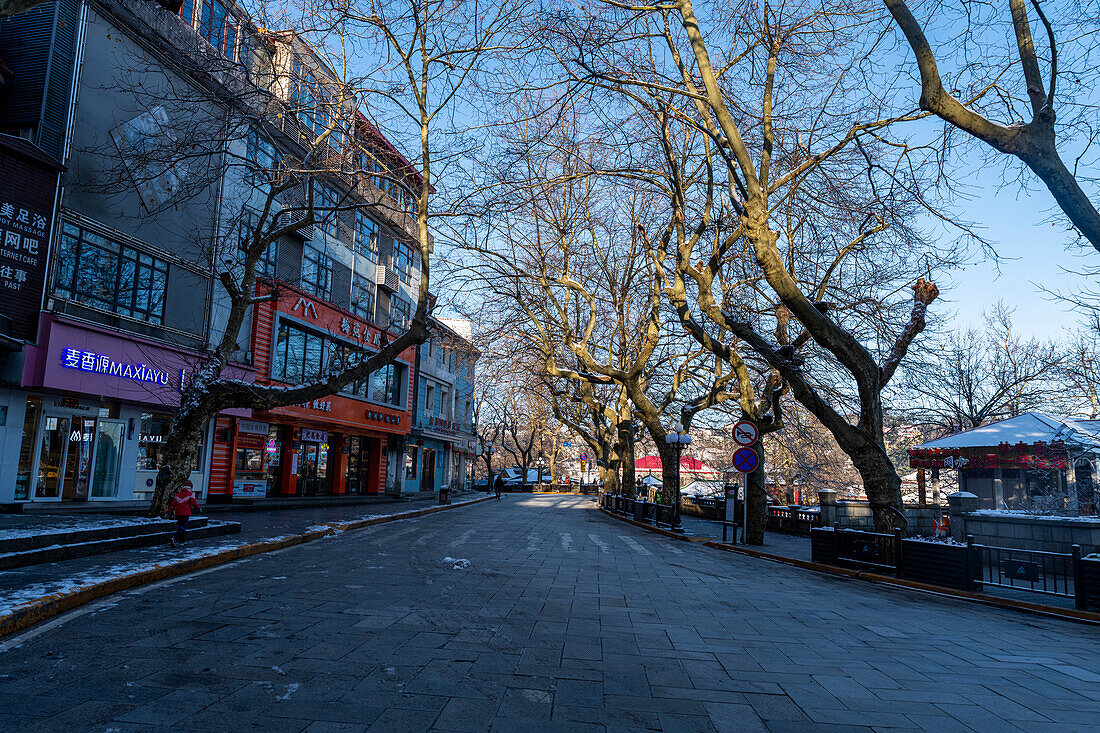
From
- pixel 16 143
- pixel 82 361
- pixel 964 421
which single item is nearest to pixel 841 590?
pixel 82 361

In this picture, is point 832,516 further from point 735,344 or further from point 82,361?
point 82,361

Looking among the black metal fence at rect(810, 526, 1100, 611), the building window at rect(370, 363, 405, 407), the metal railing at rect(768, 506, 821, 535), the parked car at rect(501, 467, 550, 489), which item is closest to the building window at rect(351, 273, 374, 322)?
the building window at rect(370, 363, 405, 407)

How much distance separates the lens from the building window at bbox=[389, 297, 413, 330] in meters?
35.2

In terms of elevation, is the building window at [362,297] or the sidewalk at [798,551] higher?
the building window at [362,297]

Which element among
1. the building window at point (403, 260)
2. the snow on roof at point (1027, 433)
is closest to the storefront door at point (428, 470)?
the building window at point (403, 260)

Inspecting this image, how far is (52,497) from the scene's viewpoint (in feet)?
51.8

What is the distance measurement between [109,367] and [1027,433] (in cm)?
2490

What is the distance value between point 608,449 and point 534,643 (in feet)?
124

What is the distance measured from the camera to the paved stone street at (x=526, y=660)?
3846 mm

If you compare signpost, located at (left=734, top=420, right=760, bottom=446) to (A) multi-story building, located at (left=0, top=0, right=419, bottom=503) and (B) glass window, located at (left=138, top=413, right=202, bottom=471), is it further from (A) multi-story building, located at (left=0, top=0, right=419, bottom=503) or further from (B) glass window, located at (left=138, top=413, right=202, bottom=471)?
(B) glass window, located at (left=138, top=413, right=202, bottom=471)

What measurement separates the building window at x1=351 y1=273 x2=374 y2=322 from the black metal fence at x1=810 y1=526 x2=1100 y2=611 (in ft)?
80.7

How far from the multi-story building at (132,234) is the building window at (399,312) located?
35.7 ft

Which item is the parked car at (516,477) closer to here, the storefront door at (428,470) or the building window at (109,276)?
the storefront door at (428,470)

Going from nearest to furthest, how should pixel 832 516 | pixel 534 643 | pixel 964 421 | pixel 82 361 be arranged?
pixel 534 643 → pixel 82 361 → pixel 832 516 → pixel 964 421
